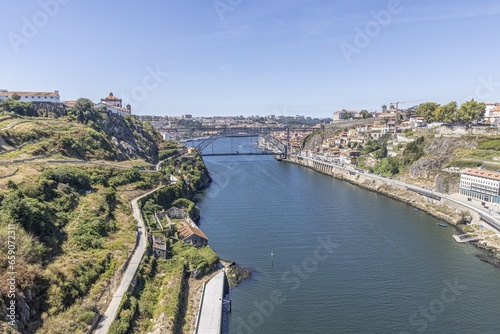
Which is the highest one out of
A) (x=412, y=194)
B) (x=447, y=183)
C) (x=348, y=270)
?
(x=447, y=183)

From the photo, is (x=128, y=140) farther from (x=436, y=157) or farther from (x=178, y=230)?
(x=436, y=157)

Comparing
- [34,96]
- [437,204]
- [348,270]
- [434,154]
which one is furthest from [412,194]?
[34,96]

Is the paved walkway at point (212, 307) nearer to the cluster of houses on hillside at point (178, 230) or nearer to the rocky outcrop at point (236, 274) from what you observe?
the rocky outcrop at point (236, 274)

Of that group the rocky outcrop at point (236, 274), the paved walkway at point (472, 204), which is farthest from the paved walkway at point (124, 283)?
the paved walkway at point (472, 204)

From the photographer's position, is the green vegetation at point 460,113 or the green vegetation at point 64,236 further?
the green vegetation at point 460,113

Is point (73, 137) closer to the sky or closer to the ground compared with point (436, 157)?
closer to the sky

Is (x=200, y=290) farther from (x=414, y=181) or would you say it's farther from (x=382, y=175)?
(x=382, y=175)

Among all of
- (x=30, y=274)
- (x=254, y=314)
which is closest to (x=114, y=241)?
(x=30, y=274)
